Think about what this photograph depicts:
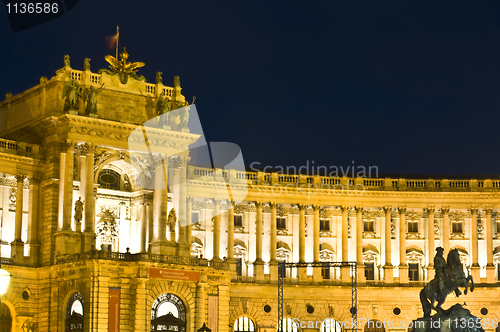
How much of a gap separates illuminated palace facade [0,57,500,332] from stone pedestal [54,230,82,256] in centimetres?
11

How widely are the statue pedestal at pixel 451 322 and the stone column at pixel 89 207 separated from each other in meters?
29.4

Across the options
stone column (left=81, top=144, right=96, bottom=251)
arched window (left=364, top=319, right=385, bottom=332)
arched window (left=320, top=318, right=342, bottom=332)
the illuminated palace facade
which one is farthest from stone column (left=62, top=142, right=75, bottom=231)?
arched window (left=364, top=319, right=385, bottom=332)

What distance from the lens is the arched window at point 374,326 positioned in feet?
267

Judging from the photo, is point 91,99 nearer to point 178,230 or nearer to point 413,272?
point 178,230

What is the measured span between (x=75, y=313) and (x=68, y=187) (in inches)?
374

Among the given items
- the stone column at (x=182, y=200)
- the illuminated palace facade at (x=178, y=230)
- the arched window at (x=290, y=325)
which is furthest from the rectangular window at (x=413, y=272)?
the stone column at (x=182, y=200)

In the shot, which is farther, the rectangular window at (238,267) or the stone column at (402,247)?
the stone column at (402,247)

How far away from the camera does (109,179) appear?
7362 cm

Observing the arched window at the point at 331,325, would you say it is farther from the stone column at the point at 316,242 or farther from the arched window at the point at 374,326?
the stone column at the point at 316,242

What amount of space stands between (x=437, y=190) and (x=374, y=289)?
36.8 feet

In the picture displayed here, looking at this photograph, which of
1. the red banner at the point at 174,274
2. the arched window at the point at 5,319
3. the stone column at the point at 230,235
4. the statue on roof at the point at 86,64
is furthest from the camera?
the stone column at the point at 230,235

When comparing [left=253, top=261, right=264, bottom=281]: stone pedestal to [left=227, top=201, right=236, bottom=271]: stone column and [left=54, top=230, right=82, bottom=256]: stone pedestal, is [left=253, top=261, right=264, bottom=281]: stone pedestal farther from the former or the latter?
[left=54, top=230, right=82, bottom=256]: stone pedestal

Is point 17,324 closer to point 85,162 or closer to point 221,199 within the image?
point 85,162

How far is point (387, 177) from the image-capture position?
3391 inches
